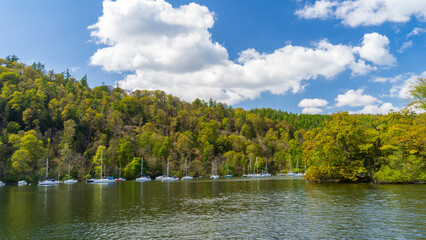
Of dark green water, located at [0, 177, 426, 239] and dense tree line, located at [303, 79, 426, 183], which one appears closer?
dark green water, located at [0, 177, 426, 239]

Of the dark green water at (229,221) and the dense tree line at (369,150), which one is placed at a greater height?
the dense tree line at (369,150)

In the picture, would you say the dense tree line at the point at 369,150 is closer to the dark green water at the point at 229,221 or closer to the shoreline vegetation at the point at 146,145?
the shoreline vegetation at the point at 146,145

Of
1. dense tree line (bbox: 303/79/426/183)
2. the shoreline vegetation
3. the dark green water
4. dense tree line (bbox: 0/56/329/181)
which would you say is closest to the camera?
the dark green water

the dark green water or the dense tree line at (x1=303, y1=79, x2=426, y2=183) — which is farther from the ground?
the dense tree line at (x1=303, y1=79, x2=426, y2=183)

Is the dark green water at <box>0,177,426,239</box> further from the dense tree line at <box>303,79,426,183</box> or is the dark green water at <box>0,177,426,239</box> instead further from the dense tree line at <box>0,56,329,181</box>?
the dense tree line at <box>0,56,329,181</box>

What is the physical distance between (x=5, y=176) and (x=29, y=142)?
17.6 meters

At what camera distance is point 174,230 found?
2973 cm

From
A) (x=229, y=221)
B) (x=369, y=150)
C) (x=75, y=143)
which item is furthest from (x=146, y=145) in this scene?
(x=229, y=221)

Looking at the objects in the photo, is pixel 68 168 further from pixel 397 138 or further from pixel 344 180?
pixel 397 138

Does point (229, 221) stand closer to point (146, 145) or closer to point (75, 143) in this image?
point (146, 145)

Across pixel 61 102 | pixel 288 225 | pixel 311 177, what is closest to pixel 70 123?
pixel 61 102

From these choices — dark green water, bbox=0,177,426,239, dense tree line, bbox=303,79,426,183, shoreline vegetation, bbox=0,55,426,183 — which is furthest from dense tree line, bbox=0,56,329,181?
dark green water, bbox=0,177,426,239

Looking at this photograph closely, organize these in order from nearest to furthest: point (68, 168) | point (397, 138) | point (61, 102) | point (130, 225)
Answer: point (130, 225), point (397, 138), point (68, 168), point (61, 102)

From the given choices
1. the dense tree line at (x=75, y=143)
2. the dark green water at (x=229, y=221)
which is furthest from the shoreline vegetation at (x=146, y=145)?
the dark green water at (x=229, y=221)
